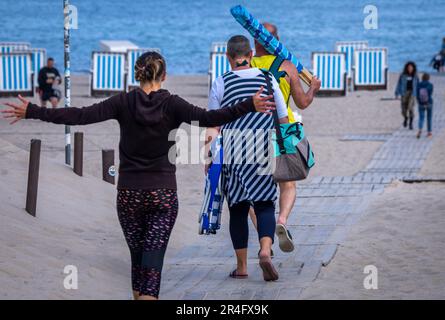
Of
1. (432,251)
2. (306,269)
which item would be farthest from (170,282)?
(432,251)

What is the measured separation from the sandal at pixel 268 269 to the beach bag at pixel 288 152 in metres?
0.58

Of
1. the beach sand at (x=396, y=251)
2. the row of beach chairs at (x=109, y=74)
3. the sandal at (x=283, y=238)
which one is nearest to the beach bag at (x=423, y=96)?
the beach sand at (x=396, y=251)

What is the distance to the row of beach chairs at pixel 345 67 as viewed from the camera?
2986 cm

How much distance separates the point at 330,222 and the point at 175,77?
Answer: 27.4 m

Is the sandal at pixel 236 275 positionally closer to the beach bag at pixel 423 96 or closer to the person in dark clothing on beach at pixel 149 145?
the person in dark clothing on beach at pixel 149 145

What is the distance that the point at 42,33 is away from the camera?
300 ft

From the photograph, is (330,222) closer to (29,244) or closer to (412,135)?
(29,244)

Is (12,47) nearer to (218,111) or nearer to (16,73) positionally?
(16,73)

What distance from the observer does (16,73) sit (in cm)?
2911

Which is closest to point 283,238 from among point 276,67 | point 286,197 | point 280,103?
point 286,197

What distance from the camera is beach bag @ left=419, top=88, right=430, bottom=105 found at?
71.8ft

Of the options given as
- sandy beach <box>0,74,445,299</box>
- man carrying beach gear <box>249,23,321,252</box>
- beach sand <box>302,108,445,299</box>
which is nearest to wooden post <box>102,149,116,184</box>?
sandy beach <box>0,74,445,299</box>

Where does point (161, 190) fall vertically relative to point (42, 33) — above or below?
below

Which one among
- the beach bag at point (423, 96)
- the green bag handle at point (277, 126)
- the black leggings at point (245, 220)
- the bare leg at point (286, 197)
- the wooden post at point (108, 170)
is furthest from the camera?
the beach bag at point (423, 96)
